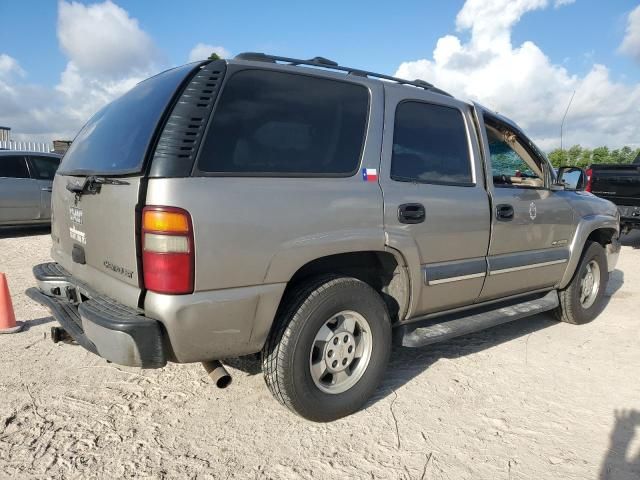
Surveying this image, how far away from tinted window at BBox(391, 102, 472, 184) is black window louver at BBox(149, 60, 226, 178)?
3.89ft

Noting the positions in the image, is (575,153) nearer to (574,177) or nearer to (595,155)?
(595,155)

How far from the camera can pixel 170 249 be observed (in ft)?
7.05

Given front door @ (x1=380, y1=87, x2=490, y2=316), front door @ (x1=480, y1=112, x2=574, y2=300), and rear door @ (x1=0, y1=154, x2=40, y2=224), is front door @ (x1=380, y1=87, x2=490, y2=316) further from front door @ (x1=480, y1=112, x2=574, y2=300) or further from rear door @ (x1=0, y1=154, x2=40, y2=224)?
rear door @ (x1=0, y1=154, x2=40, y2=224)

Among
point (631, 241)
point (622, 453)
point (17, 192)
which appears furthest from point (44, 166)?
point (631, 241)

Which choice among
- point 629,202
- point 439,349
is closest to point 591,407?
Result: point 439,349

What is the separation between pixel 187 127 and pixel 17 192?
814 cm

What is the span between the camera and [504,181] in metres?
3.81

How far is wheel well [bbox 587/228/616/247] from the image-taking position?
189 inches

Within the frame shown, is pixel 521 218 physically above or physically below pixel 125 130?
below

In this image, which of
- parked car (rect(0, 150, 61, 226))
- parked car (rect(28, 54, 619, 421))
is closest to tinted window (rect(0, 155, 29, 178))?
parked car (rect(0, 150, 61, 226))

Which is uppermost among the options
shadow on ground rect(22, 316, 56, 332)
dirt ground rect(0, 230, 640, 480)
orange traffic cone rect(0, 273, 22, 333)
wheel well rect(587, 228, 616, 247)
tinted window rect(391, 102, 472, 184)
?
tinted window rect(391, 102, 472, 184)

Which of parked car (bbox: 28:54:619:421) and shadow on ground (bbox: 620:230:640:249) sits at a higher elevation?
parked car (bbox: 28:54:619:421)

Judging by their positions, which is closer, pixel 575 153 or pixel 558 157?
pixel 558 157

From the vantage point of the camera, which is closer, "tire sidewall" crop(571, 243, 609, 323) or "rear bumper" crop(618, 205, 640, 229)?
"tire sidewall" crop(571, 243, 609, 323)
